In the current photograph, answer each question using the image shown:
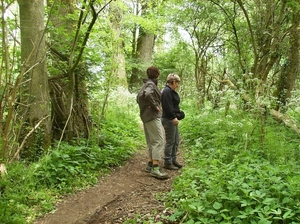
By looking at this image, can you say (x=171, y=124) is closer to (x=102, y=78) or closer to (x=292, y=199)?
(x=102, y=78)

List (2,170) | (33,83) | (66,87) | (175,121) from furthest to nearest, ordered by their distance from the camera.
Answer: (66,87) → (175,121) → (33,83) → (2,170)

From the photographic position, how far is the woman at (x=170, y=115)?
5.37 metres

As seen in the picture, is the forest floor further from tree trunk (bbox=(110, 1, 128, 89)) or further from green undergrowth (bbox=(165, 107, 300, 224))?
tree trunk (bbox=(110, 1, 128, 89))

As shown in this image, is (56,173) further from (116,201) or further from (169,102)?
(169,102)

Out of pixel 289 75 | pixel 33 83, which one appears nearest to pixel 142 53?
pixel 289 75

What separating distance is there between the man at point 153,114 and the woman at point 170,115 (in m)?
0.31

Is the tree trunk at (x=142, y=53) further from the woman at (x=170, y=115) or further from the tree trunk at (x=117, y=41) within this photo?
the woman at (x=170, y=115)

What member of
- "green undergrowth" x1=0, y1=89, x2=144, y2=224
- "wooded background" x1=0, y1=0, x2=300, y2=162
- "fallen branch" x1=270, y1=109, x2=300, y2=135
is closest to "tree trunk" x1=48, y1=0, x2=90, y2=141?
"wooded background" x1=0, y1=0, x2=300, y2=162

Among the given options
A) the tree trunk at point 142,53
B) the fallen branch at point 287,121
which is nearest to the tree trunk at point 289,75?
the fallen branch at point 287,121

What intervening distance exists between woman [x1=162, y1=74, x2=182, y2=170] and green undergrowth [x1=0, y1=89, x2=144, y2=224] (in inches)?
41.2

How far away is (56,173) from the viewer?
447cm

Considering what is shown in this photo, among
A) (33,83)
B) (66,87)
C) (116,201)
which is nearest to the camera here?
(116,201)

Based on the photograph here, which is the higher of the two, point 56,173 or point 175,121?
point 175,121

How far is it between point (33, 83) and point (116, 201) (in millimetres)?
2660
